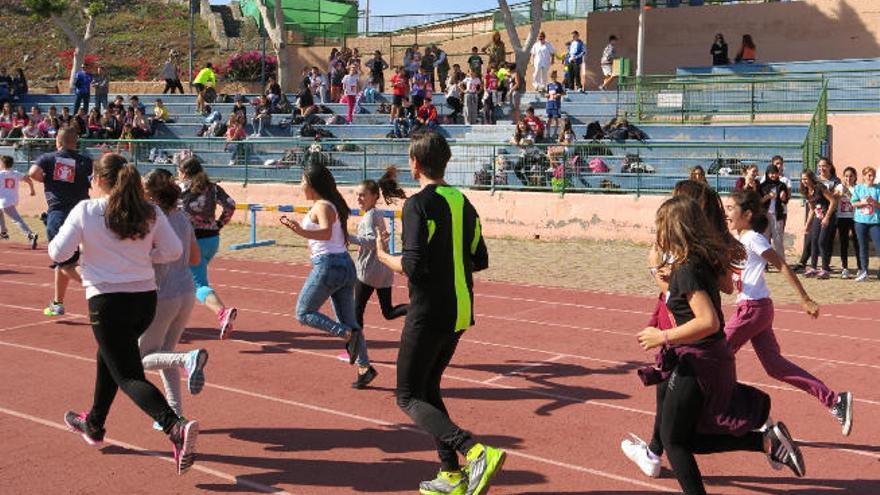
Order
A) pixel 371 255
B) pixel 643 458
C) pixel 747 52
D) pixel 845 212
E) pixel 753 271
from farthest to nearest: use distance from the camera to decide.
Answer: pixel 747 52, pixel 845 212, pixel 371 255, pixel 753 271, pixel 643 458

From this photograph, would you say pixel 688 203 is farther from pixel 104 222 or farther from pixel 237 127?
pixel 237 127

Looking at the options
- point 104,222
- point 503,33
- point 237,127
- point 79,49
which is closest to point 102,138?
point 237,127

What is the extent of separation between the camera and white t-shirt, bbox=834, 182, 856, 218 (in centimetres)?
1583

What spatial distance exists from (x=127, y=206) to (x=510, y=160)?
1522cm

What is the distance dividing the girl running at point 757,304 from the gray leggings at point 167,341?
11.6 ft

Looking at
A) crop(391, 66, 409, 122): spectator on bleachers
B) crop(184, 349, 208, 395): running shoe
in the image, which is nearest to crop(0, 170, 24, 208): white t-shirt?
crop(391, 66, 409, 122): spectator on bleachers

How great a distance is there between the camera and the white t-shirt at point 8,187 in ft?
61.8

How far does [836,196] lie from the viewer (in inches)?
621

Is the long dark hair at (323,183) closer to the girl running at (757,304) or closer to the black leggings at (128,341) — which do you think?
the black leggings at (128,341)

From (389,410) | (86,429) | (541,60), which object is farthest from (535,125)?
(86,429)

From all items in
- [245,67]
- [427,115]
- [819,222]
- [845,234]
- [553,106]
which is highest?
[245,67]

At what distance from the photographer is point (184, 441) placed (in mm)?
5828

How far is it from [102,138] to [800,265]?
1824 centimetres

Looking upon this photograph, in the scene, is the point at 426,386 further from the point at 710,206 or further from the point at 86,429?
the point at 86,429
